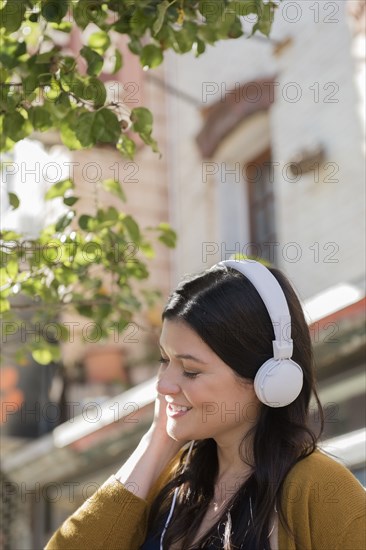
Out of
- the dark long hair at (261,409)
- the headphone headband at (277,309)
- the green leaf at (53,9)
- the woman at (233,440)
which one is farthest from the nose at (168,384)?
the green leaf at (53,9)

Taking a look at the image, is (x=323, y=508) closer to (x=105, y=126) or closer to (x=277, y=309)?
(x=277, y=309)

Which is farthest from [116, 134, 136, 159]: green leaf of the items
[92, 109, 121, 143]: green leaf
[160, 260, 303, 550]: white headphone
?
[160, 260, 303, 550]: white headphone

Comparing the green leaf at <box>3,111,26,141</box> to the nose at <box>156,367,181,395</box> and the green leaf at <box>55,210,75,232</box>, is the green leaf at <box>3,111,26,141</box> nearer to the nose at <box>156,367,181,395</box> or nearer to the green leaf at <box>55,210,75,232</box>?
the green leaf at <box>55,210,75,232</box>

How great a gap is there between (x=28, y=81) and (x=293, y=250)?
163 inches

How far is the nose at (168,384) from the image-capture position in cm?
278

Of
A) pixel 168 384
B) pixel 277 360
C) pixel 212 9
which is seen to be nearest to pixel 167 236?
pixel 212 9

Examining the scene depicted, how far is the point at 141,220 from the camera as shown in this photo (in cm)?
1021

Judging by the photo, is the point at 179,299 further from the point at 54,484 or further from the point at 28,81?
the point at 54,484

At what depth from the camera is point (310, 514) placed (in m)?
2.49

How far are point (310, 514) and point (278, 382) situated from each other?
385 mm

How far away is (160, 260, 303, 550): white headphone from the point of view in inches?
104

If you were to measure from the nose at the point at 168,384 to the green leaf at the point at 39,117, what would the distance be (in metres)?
1.35

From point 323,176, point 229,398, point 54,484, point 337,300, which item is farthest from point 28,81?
point 54,484

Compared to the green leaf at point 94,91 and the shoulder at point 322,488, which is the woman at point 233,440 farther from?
the green leaf at point 94,91
